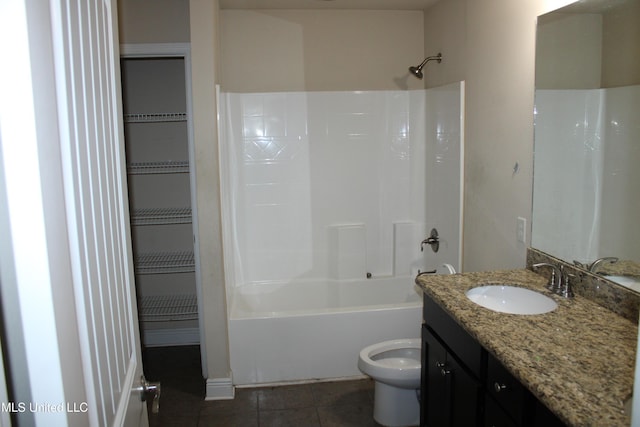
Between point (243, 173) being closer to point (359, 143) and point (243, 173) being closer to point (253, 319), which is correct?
point (359, 143)

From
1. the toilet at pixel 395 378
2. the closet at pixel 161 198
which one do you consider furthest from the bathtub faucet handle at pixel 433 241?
the closet at pixel 161 198

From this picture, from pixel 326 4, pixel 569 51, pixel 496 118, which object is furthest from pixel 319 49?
pixel 569 51

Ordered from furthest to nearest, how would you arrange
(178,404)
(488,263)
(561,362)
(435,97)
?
(435,97), (178,404), (488,263), (561,362)

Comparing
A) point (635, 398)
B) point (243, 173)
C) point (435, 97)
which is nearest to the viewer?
point (635, 398)

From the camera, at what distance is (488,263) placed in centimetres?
264

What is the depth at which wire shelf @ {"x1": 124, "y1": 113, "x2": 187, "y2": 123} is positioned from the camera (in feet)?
11.2

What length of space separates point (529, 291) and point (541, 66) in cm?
99

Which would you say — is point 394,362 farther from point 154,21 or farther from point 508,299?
point 154,21

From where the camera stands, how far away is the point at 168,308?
3.64 m

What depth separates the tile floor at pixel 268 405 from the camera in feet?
8.84

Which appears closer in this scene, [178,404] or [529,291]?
[529,291]

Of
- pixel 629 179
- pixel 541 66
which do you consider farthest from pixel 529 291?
pixel 541 66

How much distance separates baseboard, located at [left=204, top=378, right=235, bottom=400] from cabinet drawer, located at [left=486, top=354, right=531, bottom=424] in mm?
1875

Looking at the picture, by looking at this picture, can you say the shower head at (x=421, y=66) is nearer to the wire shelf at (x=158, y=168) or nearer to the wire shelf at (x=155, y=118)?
the wire shelf at (x=155, y=118)
